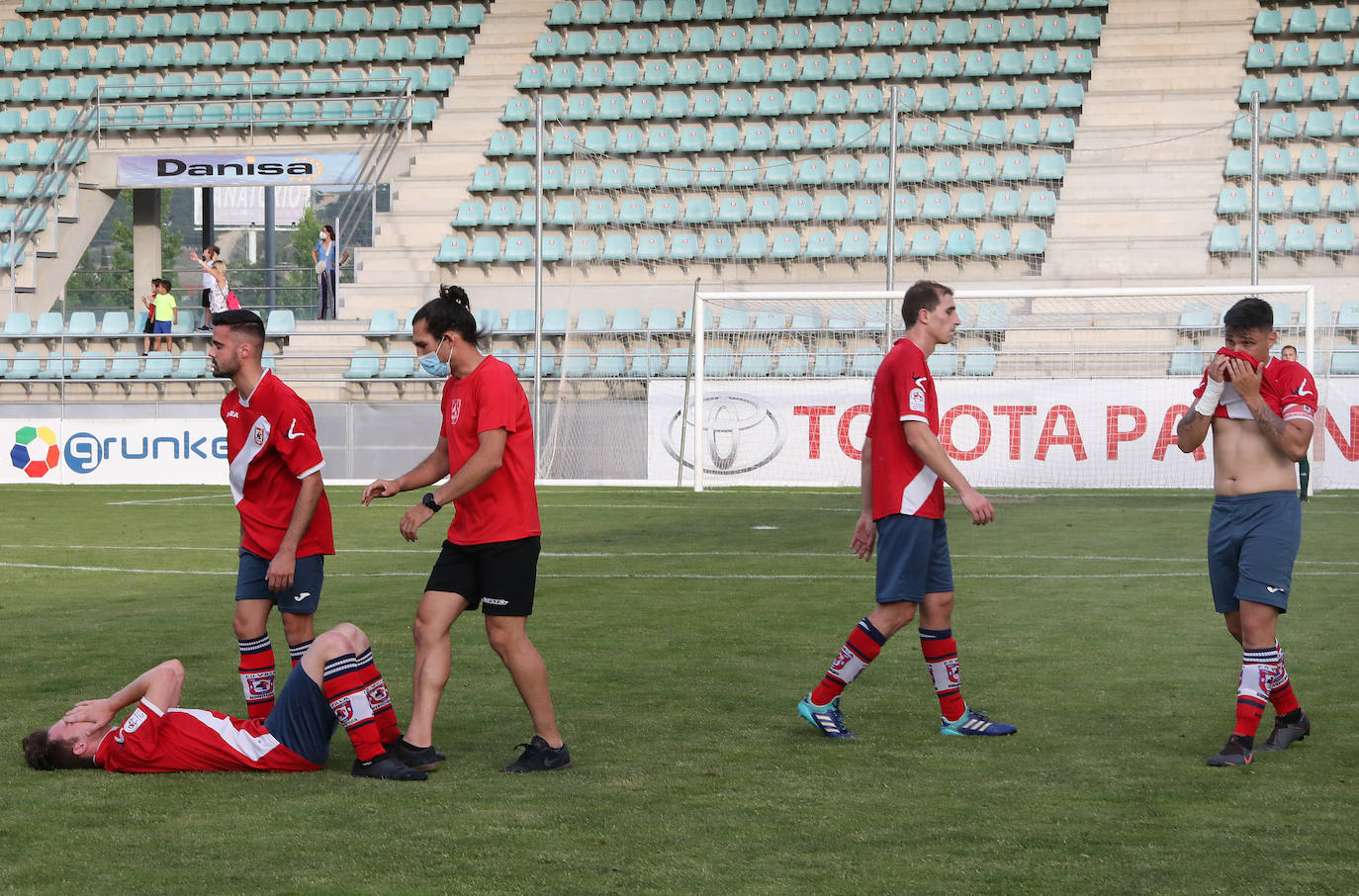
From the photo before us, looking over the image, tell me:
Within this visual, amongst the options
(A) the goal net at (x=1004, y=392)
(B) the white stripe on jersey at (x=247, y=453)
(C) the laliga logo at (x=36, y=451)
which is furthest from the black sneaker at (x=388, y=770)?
(C) the laliga logo at (x=36, y=451)

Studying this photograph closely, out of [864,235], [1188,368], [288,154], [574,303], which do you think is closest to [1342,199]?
[1188,368]

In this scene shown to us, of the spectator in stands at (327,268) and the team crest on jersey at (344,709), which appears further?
the spectator in stands at (327,268)

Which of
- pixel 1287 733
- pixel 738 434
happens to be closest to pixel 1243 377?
pixel 1287 733

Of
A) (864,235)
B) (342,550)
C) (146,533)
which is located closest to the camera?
(342,550)

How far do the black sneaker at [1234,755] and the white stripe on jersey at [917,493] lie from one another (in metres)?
1.51

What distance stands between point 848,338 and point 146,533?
11084 millimetres

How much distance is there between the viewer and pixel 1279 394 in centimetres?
645

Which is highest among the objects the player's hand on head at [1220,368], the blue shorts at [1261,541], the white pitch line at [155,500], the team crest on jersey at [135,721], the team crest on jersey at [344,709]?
the player's hand on head at [1220,368]

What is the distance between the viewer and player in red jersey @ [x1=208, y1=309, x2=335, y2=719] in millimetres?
6285

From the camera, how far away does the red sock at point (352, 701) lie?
19.1 feet

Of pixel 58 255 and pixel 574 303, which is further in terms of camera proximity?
pixel 58 255

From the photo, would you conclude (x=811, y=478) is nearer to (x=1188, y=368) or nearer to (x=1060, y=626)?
(x=1188, y=368)

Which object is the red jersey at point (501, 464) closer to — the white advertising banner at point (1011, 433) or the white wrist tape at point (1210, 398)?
the white wrist tape at point (1210, 398)

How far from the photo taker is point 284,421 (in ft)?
20.6
